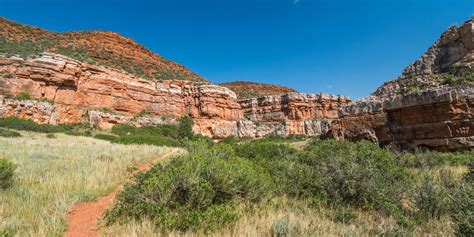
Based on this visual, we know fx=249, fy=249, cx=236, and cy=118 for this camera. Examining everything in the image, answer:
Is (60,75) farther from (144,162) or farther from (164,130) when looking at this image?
(144,162)

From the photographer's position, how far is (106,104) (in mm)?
35531

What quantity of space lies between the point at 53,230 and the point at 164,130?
108 ft

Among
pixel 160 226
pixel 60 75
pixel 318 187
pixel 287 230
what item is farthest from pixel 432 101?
pixel 60 75

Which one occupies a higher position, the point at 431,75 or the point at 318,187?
the point at 431,75

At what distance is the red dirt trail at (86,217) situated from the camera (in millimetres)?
3773

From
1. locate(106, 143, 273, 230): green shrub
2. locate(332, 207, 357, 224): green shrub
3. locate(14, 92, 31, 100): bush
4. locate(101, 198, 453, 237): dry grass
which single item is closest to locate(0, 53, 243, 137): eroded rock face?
locate(14, 92, 31, 100): bush

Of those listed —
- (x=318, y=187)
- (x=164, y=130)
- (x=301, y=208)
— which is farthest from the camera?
(x=164, y=130)

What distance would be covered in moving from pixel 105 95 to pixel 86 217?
117 ft

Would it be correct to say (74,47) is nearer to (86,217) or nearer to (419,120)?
(86,217)

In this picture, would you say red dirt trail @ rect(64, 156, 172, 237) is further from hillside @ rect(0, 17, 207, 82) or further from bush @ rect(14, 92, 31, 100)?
hillside @ rect(0, 17, 207, 82)

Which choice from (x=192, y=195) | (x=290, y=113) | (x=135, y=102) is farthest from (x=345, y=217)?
(x=290, y=113)

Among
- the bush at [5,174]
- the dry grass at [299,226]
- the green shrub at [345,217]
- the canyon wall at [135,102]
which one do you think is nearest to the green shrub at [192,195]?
the dry grass at [299,226]

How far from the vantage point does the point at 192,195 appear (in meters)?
4.18

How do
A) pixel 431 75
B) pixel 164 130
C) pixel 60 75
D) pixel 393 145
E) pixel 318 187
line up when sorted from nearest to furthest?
pixel 318 187 → pixel 393 145 → pixel 431 75 → pixel 60 75 → pixel 164 130
